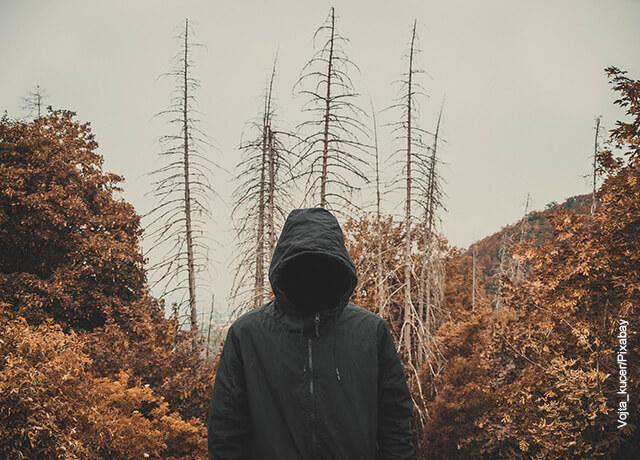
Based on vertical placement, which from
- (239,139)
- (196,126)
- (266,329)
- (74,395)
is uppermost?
(196,126)

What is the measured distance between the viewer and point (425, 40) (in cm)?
991

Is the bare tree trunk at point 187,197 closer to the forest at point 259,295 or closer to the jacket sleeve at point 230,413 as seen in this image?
the forest at point 259,295

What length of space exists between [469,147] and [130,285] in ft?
52.2

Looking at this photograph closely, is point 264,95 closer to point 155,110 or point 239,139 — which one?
point 239,139

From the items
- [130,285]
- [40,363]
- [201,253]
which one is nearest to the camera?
[40,363]

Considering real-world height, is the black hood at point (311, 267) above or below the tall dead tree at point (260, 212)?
below

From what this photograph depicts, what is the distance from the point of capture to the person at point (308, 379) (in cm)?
144

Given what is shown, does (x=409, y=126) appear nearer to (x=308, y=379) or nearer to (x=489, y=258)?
(x=308, y=379)

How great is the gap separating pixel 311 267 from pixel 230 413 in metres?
0.70

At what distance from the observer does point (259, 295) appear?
737 cm

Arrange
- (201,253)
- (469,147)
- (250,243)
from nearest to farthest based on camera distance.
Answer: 1. (250,243)
2. (201,253)
3. (469,147)

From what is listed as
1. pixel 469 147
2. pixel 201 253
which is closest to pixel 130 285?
pixel 201 253

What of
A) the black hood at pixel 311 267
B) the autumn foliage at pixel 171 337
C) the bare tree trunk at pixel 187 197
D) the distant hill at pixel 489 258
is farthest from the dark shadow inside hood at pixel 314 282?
the distant hill at pixel 489 258

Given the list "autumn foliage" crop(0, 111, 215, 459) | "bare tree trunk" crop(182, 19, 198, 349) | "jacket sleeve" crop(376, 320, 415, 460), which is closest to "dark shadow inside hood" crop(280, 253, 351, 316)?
"jacket sleeve" crop(376, 320, 415, 460)
